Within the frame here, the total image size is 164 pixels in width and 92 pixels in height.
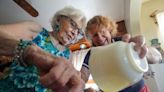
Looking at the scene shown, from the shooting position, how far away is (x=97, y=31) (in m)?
0.95

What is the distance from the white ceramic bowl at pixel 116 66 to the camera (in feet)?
2.01

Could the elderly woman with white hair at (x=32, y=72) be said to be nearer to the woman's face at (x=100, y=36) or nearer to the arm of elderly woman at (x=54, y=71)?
the arm of elderly woman at (x=54, y=71)

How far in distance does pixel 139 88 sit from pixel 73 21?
1.75 feet

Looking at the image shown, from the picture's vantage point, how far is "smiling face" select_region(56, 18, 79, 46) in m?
1.25

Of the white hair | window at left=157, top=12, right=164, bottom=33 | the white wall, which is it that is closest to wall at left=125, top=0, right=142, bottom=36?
the white wall

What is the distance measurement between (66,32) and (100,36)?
0.37 meters

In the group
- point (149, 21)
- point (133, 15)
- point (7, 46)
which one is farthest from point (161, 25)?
point (7, 46)

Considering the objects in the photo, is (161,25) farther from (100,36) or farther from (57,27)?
(100,36)

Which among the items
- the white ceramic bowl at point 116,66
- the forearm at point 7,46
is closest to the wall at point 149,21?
the white ceramic bowl at point 116,66

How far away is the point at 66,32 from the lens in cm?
126

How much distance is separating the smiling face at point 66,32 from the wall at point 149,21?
5.57 ft

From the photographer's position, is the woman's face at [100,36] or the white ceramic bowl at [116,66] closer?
the white ceramic bowl at [116,66]

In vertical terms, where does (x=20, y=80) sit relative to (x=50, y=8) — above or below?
below

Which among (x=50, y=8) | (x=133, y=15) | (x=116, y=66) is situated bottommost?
(x=116, y=66)
